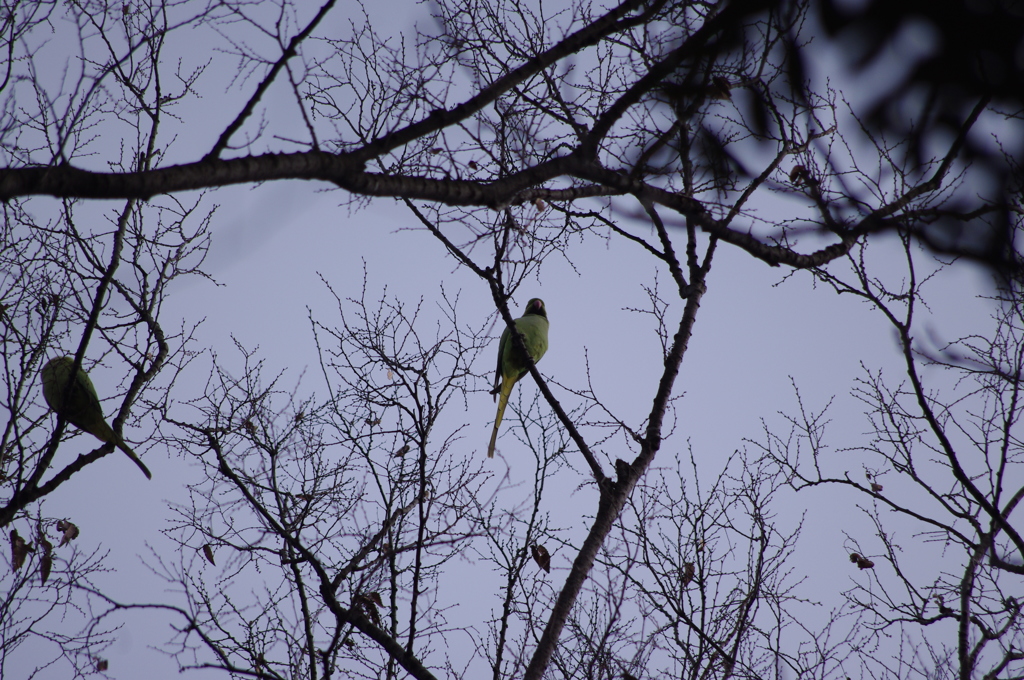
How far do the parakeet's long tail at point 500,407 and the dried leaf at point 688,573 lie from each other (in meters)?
1.71

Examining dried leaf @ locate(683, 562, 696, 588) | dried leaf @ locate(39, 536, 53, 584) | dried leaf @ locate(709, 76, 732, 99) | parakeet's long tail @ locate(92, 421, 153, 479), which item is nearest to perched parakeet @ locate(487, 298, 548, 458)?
dried leaf @ locate(683, 562, 696, 588)

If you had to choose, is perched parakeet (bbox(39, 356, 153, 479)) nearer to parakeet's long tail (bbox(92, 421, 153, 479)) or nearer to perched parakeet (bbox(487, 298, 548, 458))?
parakeet's long tail (bbox(92, 421, 153, 479))

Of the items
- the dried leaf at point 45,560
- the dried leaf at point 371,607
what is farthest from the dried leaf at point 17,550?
the dried leaf at point 371,607

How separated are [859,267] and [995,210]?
9.18 feet

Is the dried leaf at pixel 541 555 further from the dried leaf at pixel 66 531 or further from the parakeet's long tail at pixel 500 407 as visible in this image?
Result: the dried leaf at pixel 66 531

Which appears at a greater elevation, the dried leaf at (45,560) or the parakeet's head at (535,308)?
the parakeet's head at (535,308)

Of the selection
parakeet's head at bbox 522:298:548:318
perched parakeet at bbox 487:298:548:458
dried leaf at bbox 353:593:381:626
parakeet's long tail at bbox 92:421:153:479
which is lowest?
dried leaf at bbox 353:593:381:626

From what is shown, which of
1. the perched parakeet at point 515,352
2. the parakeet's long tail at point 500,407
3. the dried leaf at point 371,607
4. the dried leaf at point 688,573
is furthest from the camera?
the perched parakeet at point 515,352

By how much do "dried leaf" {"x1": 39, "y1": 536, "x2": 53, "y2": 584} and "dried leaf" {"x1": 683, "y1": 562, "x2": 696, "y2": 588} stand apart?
440cm

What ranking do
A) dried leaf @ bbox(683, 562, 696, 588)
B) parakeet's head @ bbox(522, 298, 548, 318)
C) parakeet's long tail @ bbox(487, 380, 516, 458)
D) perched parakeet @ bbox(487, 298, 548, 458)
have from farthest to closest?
parakeet's head @ bbox(522, 298, 548, 318) → perched parakeet @ bbox(487, 298, 548, 458) → parakeet's long tail @ bbox(487, 380, 516, 458) → dried leaf @ bbox(683, 562, 696, 588)

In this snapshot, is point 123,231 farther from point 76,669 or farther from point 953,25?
point 953,25

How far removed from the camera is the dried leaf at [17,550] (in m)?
5.09

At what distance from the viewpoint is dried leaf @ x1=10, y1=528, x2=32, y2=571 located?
5.09 meters

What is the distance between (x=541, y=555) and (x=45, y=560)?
3.46 meters
